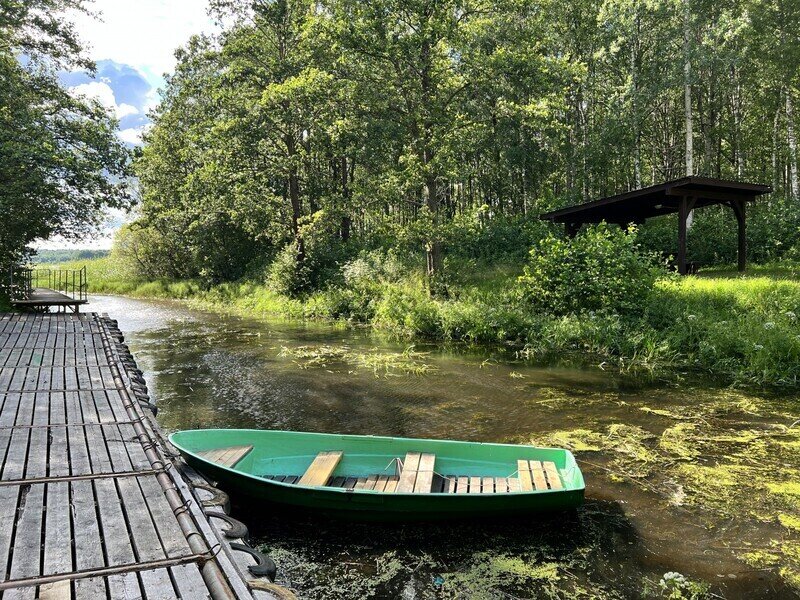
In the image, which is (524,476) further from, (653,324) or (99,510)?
(653,324)

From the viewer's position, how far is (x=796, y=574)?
4.99 meters

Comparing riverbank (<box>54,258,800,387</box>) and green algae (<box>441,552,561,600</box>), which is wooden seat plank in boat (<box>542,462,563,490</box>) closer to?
green algae (<box>441,552,561,600</box>)

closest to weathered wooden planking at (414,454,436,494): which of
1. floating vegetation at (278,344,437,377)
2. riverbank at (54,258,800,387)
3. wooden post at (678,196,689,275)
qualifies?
floating vegetation at (278,344,437,377)

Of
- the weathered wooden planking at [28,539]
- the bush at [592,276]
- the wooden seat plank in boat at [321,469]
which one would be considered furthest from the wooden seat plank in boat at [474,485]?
the bush at [592,276]

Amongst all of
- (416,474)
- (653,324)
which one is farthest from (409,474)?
(653,324)

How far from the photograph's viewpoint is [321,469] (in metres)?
6.56

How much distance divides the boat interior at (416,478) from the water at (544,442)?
0.43 metres

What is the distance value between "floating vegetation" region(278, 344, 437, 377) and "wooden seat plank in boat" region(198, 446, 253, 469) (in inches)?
257

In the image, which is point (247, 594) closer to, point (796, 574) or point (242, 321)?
point (796, 574)

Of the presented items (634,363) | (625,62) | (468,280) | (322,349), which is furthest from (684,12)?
(322,349)

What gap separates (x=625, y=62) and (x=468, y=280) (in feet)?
55.6

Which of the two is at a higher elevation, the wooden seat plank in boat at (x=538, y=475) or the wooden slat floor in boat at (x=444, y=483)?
the wooden seat plank in boat at (x=538, y=475)

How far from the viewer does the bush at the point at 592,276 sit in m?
15.6

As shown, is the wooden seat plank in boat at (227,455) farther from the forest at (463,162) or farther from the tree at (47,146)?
the tree at (47,146)
